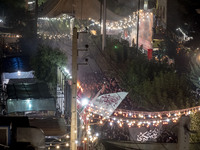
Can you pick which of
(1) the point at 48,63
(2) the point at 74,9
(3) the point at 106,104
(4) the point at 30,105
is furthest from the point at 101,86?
(2) the point at 74,9

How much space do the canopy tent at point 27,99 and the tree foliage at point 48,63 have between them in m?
2.71

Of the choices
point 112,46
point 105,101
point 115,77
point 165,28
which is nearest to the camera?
point 105,101

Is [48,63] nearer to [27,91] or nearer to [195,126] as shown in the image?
[27,91]

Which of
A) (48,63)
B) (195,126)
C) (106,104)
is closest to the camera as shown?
(106,104)

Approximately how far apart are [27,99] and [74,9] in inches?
494

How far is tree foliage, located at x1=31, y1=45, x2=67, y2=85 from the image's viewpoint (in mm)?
17750

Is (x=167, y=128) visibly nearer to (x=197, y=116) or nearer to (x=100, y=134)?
(x=197, y=116)

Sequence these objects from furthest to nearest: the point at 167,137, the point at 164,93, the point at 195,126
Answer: the point at 167,137 < the point at 164,93 < the point at 195,126

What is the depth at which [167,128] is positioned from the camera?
47.7ft

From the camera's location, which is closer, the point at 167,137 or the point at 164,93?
the point at 164,93

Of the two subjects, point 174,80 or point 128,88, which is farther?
point 128,88

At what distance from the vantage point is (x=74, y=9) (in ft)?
82.1

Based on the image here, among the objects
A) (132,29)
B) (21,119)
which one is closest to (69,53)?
(132,29)

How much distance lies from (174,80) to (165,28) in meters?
15.7
